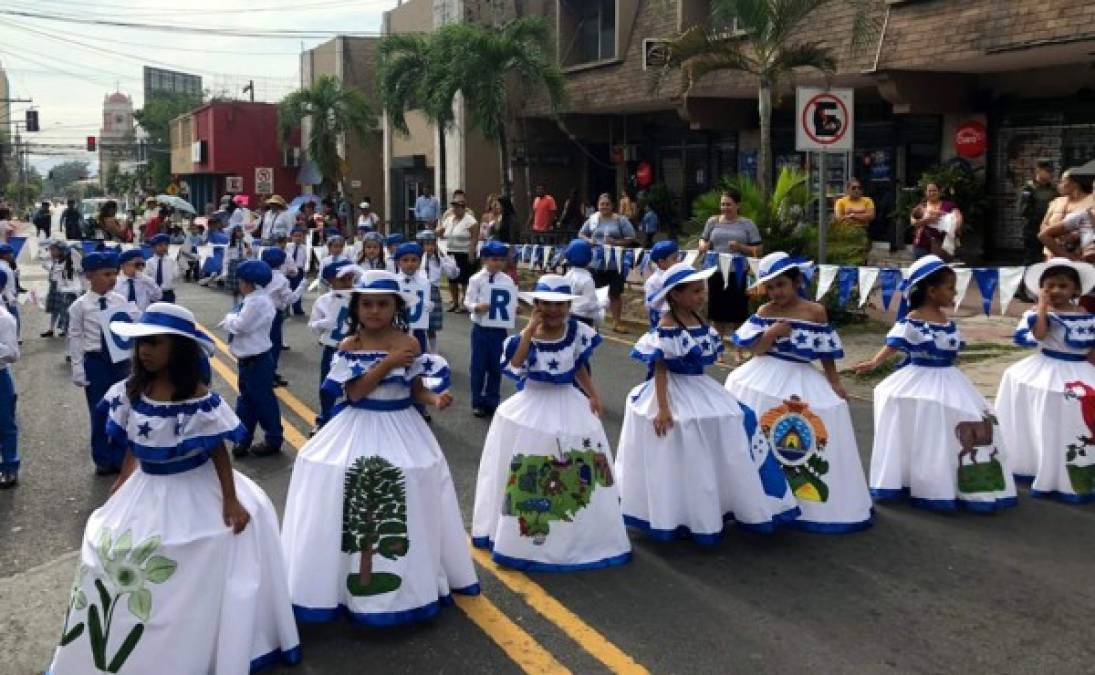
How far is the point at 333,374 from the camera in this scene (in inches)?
213

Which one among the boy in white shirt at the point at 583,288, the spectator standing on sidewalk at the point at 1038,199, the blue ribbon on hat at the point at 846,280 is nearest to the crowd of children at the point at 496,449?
the boy in white shirt at the point at 583,288

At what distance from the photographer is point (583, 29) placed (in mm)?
29938

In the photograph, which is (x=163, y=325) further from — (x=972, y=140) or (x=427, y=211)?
(x=427, y=211)

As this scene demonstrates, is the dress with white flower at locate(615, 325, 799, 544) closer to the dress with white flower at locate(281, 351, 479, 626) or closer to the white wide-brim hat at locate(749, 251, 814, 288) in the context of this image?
the white wide-brim hat at locate(749, 251, 814, 288)

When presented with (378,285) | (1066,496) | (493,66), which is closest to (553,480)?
(378,285)

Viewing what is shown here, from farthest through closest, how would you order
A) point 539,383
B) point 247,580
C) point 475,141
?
1. point 475,141
2. point 539,383
3. point 247,580

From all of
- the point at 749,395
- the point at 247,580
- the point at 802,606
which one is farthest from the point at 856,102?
the point at 247,580

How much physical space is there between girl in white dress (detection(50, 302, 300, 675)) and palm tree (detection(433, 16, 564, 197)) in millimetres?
22606

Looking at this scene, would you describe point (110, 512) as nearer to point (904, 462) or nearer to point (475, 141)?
point (904, 462)

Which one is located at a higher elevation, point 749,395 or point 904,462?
point 749,395

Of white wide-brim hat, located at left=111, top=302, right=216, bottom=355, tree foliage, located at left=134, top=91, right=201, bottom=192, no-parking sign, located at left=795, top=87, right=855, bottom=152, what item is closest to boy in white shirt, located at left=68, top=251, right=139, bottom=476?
white wide-brim hat, located at left=111, top=302, right=216, bottom=355

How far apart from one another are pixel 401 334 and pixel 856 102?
1929 centimetres

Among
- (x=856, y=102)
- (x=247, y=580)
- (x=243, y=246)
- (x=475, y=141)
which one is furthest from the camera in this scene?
(x=475, y=141)

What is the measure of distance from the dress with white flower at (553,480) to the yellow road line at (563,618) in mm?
120
